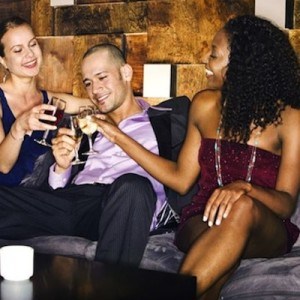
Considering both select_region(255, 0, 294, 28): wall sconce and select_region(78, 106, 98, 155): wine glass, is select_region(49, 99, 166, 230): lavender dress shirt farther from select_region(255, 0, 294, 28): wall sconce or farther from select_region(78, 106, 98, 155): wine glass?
select_region(255, 0, 294, 28): wall sconce

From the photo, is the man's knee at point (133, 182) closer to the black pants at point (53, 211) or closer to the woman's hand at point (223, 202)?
the black pants at point (53, 211)

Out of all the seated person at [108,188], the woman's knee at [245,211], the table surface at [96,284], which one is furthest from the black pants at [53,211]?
the table surface at [96,284]

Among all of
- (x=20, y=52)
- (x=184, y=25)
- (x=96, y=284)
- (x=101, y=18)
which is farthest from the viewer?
(x=101, y=18)

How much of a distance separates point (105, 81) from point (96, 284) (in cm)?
133

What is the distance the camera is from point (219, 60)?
2221 mm

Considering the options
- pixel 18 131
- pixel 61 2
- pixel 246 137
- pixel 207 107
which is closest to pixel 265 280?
pixel 246 137

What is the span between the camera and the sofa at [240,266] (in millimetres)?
1919

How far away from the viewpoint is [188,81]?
319 cm

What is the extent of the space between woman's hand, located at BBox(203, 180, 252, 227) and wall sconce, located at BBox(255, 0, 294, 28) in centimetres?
133

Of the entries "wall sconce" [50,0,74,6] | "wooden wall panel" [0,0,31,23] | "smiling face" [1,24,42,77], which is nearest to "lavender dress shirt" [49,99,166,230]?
"smiling face" [1,24,42,77]

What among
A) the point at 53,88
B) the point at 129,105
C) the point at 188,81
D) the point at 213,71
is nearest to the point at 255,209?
the point at 213,71

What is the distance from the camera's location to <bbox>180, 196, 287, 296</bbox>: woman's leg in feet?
5.77

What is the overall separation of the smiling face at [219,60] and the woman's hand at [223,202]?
20.2 inches

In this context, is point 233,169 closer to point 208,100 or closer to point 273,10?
point 208,100
